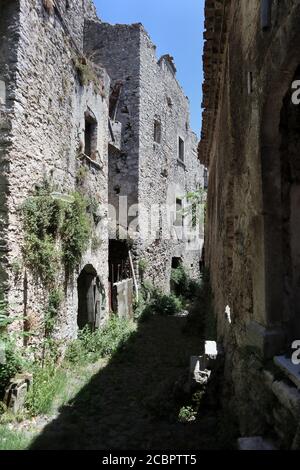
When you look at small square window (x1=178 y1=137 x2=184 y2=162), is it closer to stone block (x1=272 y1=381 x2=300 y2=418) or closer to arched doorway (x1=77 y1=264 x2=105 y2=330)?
arched doorway (x1=77 y1=264 x2=105 y2=330)

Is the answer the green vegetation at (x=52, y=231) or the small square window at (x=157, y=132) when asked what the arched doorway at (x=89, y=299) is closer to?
the green vegetation at (x=52, y=231)

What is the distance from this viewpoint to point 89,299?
8.48 metres

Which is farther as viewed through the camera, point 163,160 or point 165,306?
point 163,160

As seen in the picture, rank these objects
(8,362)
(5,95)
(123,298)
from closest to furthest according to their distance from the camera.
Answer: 1. (8,362)
2. (5,95)
3. (123,298)

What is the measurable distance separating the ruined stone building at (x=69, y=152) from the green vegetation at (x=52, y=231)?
0.02m

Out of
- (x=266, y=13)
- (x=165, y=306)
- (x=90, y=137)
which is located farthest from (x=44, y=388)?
(x=165, y=306)

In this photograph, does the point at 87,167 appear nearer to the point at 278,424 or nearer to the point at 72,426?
the point at 72,426

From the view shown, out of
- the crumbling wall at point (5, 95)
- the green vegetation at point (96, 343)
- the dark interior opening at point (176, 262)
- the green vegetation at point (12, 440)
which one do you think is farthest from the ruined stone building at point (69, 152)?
the dark interior opening at point (176, 262)

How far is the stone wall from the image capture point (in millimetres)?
5340

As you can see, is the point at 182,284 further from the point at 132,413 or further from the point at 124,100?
the point at 132,413

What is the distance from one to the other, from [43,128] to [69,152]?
121 centimetres

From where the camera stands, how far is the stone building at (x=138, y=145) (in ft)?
40.6
